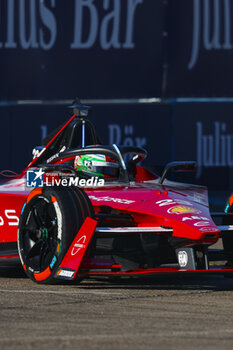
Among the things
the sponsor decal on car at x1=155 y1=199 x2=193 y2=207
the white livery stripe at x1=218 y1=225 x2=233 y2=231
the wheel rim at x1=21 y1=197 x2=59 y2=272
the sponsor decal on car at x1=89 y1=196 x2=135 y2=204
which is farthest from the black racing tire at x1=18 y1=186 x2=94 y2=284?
the white livery stripe at x1=218 y1=225 x2=233 y2=231

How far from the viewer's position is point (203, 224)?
299 inches

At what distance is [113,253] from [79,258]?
0.65 metres

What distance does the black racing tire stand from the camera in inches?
295

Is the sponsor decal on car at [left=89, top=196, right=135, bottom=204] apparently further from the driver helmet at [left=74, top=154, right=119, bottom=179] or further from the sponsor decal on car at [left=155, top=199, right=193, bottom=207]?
the driver helmet at [left=74, top=154, right=119, bottom=179]

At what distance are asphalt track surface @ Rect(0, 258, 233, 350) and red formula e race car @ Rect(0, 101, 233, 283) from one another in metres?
0.19

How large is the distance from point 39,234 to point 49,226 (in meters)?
0.11

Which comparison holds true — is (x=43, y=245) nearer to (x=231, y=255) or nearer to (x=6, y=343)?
(x=231, y=255)

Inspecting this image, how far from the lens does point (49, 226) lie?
780cm

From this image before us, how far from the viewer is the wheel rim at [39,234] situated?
7.71m

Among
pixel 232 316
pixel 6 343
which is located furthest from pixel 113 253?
pixel 6 343

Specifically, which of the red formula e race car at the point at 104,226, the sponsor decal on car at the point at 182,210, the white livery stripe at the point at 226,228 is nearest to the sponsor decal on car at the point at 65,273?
the red formula e race car at the point at 104,226

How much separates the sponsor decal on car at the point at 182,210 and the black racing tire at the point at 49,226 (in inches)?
26.2

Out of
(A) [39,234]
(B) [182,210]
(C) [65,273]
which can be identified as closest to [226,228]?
(B) [182,210]

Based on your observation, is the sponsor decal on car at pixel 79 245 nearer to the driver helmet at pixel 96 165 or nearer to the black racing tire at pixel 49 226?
the black racing tire at pixel 49 226
